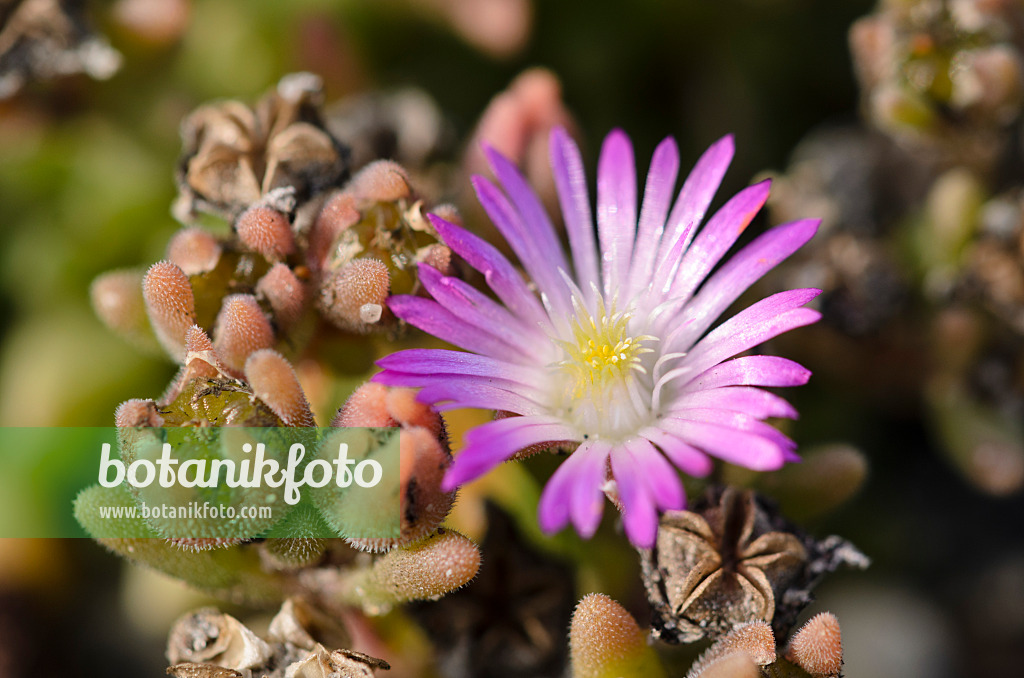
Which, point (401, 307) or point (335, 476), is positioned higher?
point (401, 307)

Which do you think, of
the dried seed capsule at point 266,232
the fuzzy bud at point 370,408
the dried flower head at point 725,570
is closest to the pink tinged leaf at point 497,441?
the fuzzy bud at point 370,408

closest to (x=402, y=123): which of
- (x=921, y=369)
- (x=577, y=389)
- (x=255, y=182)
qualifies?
(x=255, y=182)

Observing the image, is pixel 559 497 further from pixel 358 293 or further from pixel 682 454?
pixel 358 293

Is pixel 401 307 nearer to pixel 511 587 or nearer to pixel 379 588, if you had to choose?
pixel 379 588

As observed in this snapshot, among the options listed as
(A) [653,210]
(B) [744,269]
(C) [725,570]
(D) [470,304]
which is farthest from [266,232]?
(C) [725,570]

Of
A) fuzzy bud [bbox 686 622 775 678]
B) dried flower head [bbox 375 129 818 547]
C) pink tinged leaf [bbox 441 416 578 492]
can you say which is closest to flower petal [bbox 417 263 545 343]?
dried flower head [bbox 375 129 818 547]

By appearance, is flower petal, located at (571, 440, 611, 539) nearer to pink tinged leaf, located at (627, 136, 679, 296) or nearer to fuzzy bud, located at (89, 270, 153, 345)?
pink tinged leaf, located at (627, 136, 679, 296)
